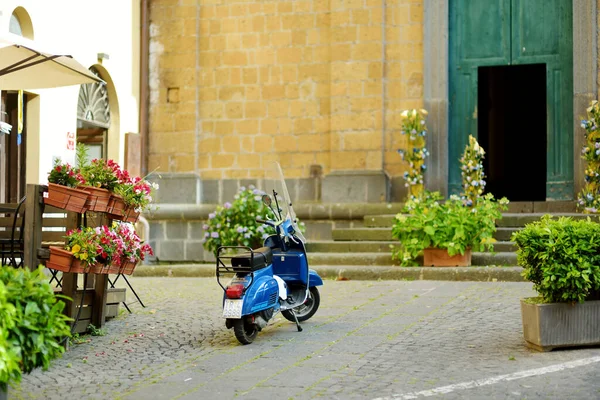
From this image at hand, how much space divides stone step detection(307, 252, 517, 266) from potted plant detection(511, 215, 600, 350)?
5.00 m

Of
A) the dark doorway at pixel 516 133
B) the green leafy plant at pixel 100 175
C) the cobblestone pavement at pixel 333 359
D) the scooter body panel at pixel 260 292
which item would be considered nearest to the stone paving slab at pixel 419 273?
the cobblestone pavement at pixel 333 359

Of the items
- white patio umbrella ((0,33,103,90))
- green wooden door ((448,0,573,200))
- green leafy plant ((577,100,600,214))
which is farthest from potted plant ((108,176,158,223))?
green wooden door ((448,0,573,200))

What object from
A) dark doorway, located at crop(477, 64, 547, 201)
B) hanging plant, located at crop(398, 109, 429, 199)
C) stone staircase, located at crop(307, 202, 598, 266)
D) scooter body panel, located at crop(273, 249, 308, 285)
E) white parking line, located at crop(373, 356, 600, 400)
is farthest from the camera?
dark doorway, located at crop(477, 64, 547, 201)

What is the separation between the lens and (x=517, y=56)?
13.9 metres

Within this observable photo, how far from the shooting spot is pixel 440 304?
8859 mm

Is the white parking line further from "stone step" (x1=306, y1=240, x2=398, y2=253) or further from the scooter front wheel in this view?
"stone step" (x1=306, y1=240, x2=398, y2=253)

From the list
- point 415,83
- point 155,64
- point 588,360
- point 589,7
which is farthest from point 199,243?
point 588,360

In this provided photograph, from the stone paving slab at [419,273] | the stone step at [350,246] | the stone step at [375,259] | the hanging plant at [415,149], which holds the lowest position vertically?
the stone paving slab at [419,273]

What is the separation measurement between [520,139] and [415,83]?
5.79 meters

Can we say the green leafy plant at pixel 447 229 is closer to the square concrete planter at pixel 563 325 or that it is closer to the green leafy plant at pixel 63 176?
the square concrete planter at pixel 563 325

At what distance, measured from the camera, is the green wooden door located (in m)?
13.6

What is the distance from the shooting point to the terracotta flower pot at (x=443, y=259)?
37.0ft

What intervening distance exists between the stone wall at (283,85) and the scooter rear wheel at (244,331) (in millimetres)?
7007

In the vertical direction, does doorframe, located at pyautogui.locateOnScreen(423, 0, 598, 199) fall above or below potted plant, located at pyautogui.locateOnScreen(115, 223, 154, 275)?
above
